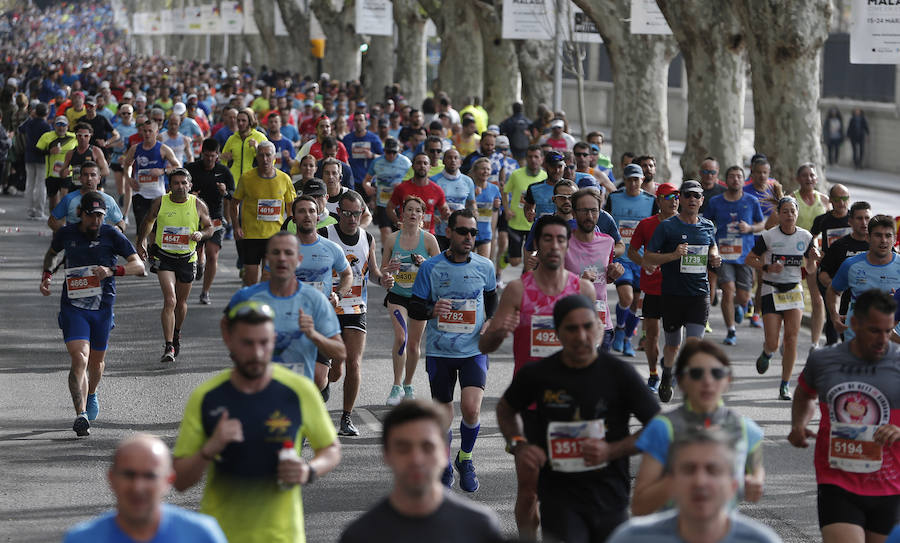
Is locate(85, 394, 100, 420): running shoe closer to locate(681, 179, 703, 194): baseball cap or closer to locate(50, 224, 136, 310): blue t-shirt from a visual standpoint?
locate(50, 224, 136, 310): blue t-shirt

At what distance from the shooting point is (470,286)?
33.1 ft

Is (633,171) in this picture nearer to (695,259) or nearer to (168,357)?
(695,259)

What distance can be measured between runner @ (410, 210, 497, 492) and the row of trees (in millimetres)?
10885

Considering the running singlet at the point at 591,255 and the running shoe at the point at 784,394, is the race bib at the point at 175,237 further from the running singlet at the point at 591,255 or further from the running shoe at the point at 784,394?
the running shoe at the point at 784,394

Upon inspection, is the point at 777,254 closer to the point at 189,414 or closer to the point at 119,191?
the point at 189,414

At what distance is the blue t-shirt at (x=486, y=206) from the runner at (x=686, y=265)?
537cm

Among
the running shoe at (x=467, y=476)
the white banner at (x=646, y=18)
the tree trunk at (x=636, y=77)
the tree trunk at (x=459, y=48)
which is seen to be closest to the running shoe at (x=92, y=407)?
the running shoe at (x=467, y=476)

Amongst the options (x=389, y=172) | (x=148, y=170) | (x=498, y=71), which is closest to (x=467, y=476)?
(x=148, y=170)

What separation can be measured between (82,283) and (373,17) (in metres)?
32.4

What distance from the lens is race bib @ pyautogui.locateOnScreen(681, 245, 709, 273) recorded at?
42.0 ft

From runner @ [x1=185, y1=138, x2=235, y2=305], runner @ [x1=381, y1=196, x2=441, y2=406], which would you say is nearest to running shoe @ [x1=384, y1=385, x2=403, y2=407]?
runner @ [x1=381, y1=196, x2=441, y2=406]

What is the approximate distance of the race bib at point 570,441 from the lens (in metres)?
6.76

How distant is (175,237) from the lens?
14.3m

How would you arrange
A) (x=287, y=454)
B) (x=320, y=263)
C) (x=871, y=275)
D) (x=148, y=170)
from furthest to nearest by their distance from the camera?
(x=148, y=170), (x=320, y=263), (x=871, y=275), (x=287, y=454)
